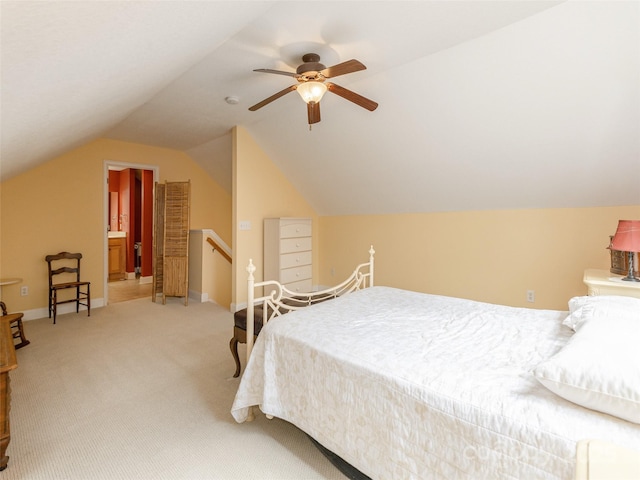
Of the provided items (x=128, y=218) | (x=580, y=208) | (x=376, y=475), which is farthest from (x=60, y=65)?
(x=128, y=218)

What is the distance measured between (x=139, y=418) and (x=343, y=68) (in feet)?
8.87

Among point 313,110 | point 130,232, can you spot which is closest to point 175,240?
point 130,232

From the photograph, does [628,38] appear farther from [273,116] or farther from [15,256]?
[15,256]

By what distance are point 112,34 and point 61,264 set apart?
426 cm

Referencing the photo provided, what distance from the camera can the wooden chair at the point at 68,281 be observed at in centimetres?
412

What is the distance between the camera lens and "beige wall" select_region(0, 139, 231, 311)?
13.2 ft

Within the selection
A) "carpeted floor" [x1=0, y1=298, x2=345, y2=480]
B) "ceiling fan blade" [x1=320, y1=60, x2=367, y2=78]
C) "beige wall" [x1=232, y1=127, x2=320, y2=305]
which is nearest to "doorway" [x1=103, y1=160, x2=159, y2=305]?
"beige wall" [x1=232, y1=127, x2=320, y2=305]

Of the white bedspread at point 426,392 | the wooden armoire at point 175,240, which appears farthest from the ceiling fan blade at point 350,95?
the wooden armoire at point 175,240

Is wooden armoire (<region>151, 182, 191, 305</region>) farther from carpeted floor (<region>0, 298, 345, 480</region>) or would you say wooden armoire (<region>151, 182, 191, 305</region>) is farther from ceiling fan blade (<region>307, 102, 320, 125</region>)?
ceiling fan blade (<region>307, 102, 320, 125</region>)

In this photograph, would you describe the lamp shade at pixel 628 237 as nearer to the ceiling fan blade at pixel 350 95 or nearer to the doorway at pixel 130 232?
the ceiling fan blade at pixel 350 95

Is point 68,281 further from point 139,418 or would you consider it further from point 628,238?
point 628,238

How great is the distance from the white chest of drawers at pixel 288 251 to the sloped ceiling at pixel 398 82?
51.3 inches

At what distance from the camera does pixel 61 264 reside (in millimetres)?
4402

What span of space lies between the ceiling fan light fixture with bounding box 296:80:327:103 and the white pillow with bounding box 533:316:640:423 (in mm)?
2183
